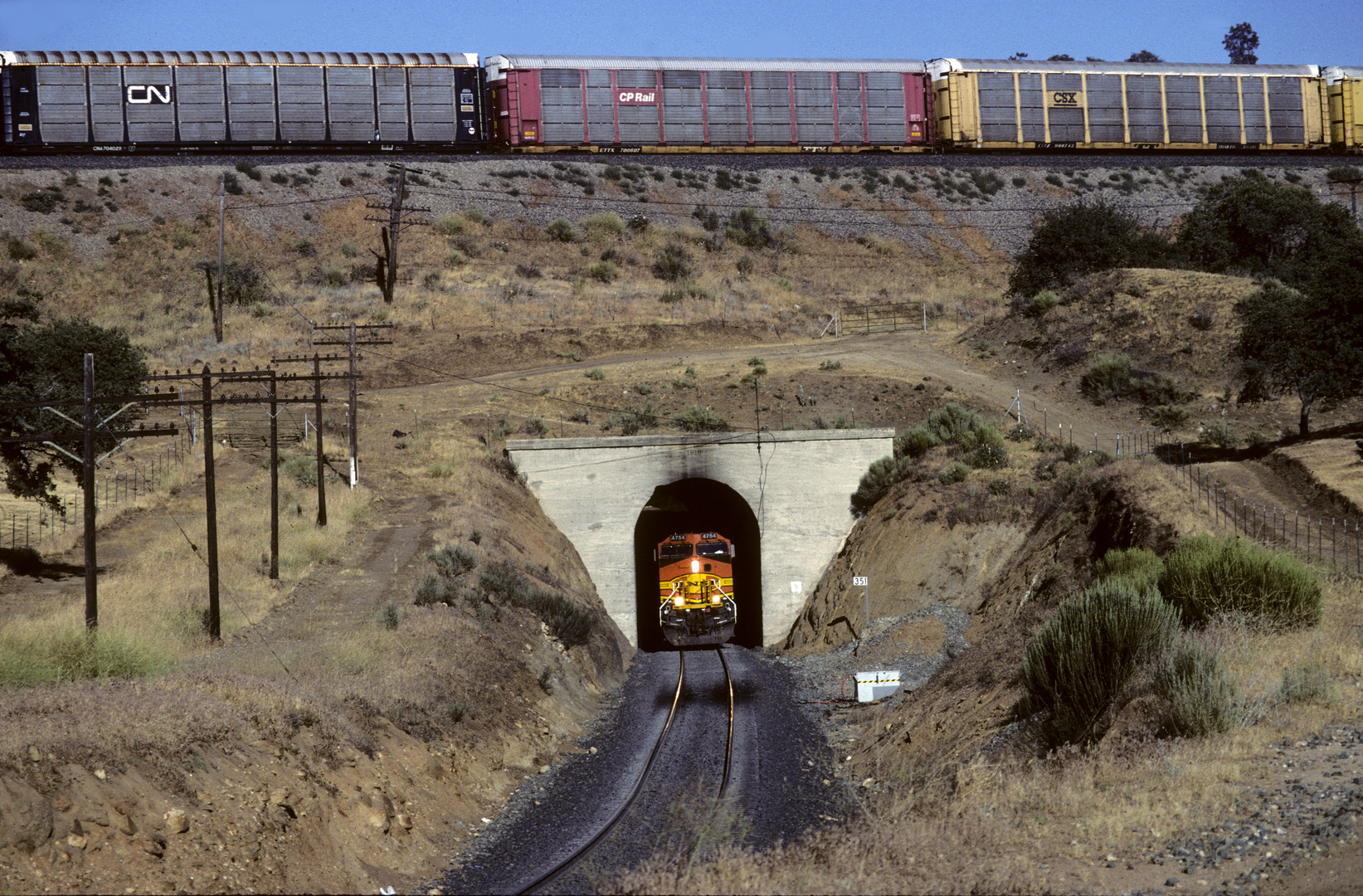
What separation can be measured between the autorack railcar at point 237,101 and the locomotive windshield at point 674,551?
144 ft

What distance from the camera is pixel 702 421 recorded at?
52.2m

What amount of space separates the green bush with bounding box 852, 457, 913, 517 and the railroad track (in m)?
12.6

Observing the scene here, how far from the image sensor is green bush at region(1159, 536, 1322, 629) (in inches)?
798

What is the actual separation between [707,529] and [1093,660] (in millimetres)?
41867

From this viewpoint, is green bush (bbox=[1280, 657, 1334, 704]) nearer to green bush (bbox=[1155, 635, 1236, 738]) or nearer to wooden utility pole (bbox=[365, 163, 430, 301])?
green bush (bbox=[1155, 635, 1236, 738])

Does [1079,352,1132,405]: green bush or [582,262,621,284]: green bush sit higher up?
[582,262,621,284]: green bush

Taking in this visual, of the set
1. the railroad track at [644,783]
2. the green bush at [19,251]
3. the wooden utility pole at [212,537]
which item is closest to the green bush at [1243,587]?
the railroad track at [644,783]

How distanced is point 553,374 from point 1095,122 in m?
48.0

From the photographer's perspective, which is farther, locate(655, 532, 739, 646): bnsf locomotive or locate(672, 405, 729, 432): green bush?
locate(672, 405, 729, 432): green bush

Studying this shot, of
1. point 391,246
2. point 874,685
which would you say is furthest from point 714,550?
point 391,246

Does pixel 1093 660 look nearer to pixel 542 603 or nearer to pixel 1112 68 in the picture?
pixel 542 603

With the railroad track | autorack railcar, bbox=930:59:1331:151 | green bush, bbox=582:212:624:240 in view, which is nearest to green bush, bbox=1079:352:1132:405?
the railroad track

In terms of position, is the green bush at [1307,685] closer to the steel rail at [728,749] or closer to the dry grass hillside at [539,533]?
the dry grass hillside at [539,533]

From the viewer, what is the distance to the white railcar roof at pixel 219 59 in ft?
244
